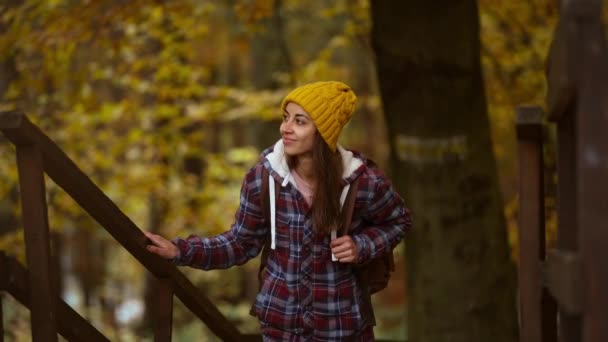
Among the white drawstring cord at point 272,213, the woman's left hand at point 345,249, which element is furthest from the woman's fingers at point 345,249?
the white drawstring cord at point 272,213

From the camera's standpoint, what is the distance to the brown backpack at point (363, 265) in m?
3.20

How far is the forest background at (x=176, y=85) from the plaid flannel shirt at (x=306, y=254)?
2.51m

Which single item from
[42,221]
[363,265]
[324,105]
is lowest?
[363,265]

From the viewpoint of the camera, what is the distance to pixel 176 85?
30.0ft

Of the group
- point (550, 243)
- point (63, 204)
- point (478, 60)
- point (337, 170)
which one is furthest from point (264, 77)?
point (337, 170)

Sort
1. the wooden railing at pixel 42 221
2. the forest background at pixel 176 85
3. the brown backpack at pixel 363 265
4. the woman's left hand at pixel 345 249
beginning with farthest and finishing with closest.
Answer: the forest background at pixel 176 85, the brown backpack at pixel 363 265, the woman's left hand at pixel 345 249, the wooden railing at pixel 42 221

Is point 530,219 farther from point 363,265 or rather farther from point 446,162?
point 446,162

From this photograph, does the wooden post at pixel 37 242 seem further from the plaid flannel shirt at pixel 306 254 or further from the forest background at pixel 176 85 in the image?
the forest background at pixel 176 85

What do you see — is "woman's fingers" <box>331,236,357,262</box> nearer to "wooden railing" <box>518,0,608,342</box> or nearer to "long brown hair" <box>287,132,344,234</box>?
"long brown hair" <box>287,132,344,234</box>

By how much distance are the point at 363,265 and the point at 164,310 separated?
0.87 metres

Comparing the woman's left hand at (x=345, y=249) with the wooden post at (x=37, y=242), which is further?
the woman's left hand at (x=345, y=249)

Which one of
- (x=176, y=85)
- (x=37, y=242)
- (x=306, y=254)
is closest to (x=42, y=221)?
(x=37, y=242)

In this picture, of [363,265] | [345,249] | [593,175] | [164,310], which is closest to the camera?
[593,175]

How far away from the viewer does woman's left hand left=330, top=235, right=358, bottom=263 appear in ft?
10.2
